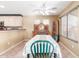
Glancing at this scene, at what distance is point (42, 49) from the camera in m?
3.57

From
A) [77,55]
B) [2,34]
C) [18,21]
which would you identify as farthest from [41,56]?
[18,21]

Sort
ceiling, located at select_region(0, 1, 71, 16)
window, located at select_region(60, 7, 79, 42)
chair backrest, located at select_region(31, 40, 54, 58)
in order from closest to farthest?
chair backrest, located at select_region(31, 40, 54, 58) < window, located at select_region(60, 7, 79, 42) < ceiling, located at select_region(0, 1, 71, 16)

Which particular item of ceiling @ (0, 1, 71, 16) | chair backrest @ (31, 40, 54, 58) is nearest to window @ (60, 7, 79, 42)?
ceiling @ (0, 1, 71, 16)

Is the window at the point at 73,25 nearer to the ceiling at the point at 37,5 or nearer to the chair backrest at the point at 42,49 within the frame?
the ceiling at the point at 37,5

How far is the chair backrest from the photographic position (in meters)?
3.49

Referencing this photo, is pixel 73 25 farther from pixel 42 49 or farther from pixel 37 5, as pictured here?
pixel 42 49

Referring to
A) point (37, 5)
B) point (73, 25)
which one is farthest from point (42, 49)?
point (37, 5)

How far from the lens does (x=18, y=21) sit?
11164 millimetres

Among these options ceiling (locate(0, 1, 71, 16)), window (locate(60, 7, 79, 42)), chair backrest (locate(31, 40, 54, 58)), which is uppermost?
ceiling (locate(0, 1, 71, 16))

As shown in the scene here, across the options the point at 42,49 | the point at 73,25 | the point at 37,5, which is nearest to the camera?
the point at 42,49

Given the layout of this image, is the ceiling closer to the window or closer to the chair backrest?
the window

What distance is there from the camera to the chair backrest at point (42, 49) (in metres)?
3.49

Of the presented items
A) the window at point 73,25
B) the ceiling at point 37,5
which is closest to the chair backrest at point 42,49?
the window at point 73,25

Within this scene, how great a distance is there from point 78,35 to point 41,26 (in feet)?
23.0
